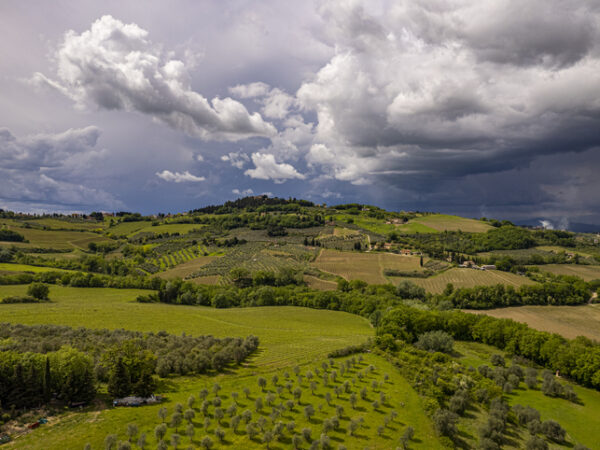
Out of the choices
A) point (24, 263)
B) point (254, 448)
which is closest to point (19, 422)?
point (254, 448)

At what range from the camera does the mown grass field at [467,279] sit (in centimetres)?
12212

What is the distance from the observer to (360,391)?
4281 cm

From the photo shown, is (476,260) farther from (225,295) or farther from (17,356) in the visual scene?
(17,356)

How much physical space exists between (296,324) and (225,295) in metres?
33.1

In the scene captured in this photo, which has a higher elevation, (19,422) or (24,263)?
(24,263)

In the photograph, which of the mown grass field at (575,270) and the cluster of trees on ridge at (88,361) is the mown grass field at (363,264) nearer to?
the mown grass field at (575,270)

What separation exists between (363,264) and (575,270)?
327 feet

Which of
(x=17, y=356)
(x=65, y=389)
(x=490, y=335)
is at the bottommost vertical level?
(x=490, y=335)

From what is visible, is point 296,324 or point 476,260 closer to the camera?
point 296,324

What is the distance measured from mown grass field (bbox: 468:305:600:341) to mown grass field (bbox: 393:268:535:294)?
20.6 metres

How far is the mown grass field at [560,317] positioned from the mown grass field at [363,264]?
43931mm

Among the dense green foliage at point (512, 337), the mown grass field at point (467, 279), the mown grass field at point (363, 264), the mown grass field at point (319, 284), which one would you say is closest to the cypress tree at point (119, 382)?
the dense green foliage at point (512, 337)

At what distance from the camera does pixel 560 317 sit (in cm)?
9331

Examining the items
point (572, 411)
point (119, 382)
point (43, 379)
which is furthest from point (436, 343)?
point (43, 379)
